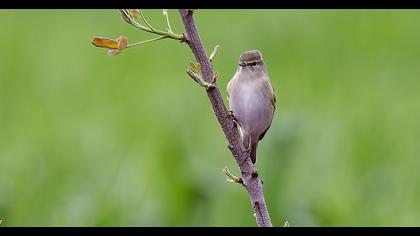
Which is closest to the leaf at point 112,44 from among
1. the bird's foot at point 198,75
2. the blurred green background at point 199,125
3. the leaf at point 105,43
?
the leaf at point 105,43

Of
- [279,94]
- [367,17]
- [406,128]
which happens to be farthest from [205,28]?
[406,128]

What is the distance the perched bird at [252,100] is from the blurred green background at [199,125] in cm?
99

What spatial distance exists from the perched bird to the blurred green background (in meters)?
0.99

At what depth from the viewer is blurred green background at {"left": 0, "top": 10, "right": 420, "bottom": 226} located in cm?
465

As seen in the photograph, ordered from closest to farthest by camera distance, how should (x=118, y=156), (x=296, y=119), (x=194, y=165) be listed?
(x=194, y=165) → (x=296, y=119) → (x=118, y=156)

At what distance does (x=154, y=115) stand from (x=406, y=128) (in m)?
1.71

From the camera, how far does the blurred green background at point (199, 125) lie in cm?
465

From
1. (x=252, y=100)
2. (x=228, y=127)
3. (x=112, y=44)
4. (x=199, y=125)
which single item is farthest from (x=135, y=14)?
(x=199, y=125)

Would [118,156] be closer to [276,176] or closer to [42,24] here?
[276,176]

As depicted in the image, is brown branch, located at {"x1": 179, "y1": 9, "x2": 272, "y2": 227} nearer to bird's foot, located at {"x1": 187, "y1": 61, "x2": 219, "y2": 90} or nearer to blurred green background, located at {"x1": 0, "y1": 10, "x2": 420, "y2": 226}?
bird's foot, located at {"x1": 187, "y1": 61, "x2": 219, "y2": 90}

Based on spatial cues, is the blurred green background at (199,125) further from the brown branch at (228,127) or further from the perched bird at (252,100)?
the brown branch at (228,127)

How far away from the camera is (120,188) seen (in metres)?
4.85

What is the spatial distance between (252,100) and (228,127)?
181 centimetres

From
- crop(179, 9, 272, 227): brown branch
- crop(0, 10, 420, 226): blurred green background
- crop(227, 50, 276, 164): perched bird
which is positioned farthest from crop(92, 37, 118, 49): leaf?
crop(0, 10, 420, 226): blurred green background
